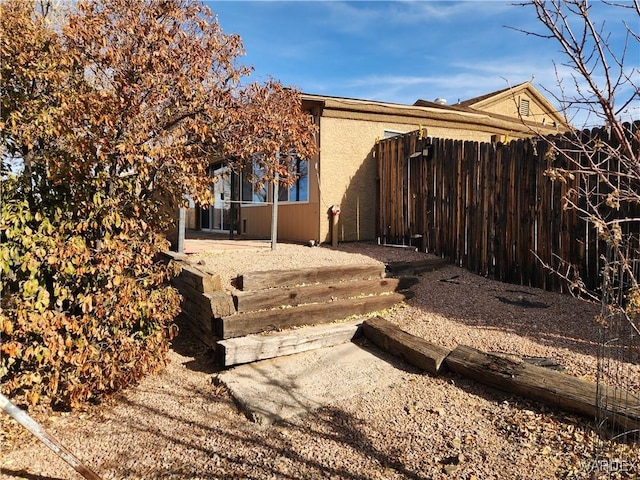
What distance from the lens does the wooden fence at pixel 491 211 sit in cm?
615

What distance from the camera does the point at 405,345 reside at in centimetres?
445

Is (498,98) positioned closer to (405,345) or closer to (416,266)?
(416,266)

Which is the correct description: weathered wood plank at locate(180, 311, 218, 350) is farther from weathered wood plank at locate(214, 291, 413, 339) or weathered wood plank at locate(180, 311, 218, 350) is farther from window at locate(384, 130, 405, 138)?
window at locate(384, 130, 405, 138)

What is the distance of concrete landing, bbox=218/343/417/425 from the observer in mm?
3725

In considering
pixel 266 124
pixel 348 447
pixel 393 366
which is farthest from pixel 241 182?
pixel 348 447

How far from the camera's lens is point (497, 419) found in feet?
10.9

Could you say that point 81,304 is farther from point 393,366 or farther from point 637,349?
point 637,349

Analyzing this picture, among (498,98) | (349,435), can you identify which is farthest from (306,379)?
(498,98)

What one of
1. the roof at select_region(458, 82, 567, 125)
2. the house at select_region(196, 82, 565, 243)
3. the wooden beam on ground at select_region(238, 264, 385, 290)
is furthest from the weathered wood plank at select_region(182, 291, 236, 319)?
the roof at select_region(458, 82, 567, 125)

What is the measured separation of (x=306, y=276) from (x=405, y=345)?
74.3 inches

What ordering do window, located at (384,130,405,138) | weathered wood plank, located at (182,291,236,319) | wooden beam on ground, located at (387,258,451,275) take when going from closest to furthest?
weathered wood plank, located at (182,291,236,319) < wooden beam on ground, located at (387,258,451,275) < window, located at (384,130,405,138)

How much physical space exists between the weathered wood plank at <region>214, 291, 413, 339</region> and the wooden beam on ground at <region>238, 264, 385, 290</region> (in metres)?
0.51

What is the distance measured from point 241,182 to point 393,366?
9809mm

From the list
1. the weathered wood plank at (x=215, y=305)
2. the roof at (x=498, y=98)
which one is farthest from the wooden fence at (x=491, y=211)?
the roof at (x=498, y=98)
